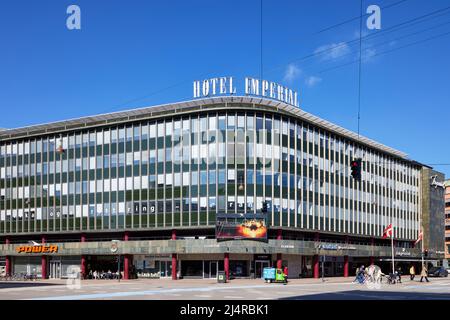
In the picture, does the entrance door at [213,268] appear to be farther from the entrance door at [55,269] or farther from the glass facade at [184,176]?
the entrance door at [55,269]

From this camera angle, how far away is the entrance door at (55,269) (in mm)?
86562

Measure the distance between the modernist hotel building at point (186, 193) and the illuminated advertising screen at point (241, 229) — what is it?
12 cm

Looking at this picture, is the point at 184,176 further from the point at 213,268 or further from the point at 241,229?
the point at 213,268

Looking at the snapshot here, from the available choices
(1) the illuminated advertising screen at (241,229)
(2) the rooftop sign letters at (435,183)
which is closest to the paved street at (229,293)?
(1) the illuminated advertising screen at (241,229)

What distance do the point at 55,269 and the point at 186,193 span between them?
25.4 meters

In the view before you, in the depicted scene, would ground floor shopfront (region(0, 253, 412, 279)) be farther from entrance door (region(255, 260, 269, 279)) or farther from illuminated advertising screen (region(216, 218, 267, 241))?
illuminated advertising screen (region(216, 218, 267, 241))

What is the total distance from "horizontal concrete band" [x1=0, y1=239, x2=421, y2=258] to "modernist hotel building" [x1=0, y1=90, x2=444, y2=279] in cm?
14

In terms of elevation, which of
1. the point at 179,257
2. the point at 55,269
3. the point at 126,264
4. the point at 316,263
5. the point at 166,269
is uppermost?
the point at 179,257

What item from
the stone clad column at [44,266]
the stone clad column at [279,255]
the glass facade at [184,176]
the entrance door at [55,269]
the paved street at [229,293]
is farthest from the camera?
the entrance door at [55,269]

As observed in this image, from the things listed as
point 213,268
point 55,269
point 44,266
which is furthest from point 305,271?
point 44,266

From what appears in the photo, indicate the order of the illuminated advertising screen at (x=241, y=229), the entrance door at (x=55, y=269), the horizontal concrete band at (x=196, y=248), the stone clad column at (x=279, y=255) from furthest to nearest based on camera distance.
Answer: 1. the entrance door at (x=55, y=269)
2. the stone clad column at (x=279, y=255)
3. the horizontal concrete band at (x=196, y=248)
4. the illuminated advertising screen at (x=241, y=229)

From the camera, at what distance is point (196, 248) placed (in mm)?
74062

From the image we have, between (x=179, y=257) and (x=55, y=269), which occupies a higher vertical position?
(x=179, y=257)
